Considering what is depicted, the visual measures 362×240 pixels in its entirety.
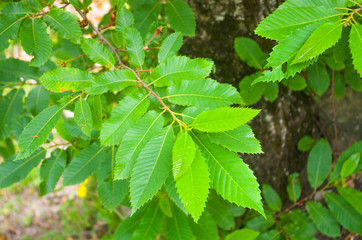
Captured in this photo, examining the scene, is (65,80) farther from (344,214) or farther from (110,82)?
(344,214)

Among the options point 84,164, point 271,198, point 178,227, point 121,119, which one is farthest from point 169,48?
point 271,198

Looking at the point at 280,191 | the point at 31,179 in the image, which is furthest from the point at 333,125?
the point at 31,179

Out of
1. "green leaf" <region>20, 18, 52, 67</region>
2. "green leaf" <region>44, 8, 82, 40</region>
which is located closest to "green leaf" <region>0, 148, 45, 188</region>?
"green leaf" <region>20, 18, 52, 67</region>

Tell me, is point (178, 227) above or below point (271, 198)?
above

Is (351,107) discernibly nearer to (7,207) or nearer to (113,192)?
(113,192)

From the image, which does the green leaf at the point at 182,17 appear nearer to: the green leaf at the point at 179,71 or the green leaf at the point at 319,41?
the green leaf at the point at 179,71

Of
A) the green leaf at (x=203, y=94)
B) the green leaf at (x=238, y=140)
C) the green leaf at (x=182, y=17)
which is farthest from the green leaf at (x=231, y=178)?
the green leaf at (x=182, y=17)

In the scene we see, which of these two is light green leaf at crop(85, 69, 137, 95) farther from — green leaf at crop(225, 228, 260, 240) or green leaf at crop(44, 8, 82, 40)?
green leaf at crop(225, 228, 260, 240)

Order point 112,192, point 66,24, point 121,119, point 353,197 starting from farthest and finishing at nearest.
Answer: point 353,197
point 112,192
point 66,24
point 121,119
